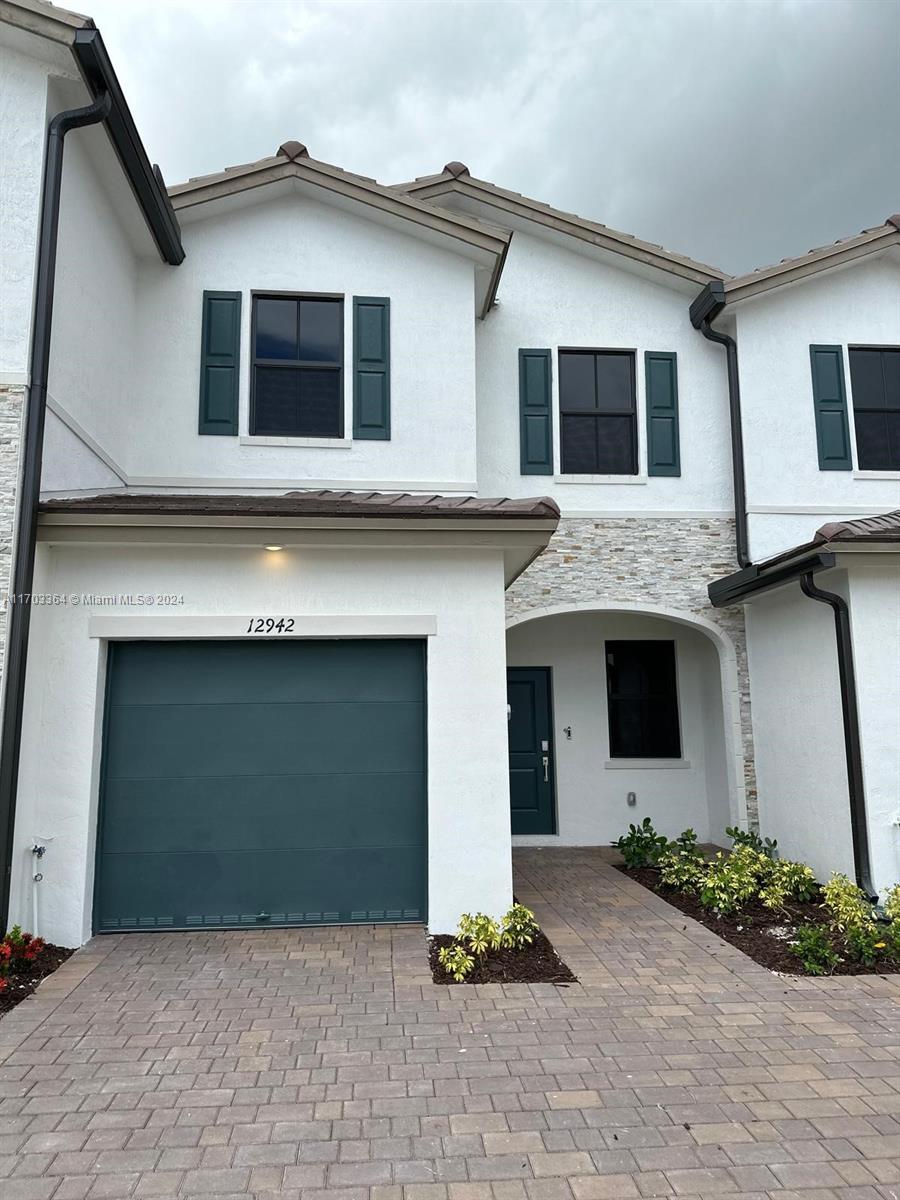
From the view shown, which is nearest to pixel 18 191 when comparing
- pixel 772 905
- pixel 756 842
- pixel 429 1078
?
pixel 429 1078

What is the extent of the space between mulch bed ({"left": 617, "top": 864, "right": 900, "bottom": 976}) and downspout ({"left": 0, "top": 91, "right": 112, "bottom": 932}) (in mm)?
5735

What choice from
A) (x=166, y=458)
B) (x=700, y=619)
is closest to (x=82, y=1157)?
(x=166, y=458)

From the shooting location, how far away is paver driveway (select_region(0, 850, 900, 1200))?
Answer: 3328mm

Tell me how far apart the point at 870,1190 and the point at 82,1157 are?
11.0ft

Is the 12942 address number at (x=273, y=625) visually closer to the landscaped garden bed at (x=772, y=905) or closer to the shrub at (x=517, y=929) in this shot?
the shrub at (x=517, y=929)

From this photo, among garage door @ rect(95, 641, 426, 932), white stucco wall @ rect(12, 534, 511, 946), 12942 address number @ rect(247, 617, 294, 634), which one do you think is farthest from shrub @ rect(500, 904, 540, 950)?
12942 address number @ rect(247, 617, 294, 634)

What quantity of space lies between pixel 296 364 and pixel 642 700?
20.7 feet

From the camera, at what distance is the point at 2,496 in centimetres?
605

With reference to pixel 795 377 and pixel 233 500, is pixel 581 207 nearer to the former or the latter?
pixel 795 377

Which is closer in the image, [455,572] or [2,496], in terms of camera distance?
[2,496]

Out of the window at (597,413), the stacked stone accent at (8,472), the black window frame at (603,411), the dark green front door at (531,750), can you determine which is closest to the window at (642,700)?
the dark green front door at (531,750)

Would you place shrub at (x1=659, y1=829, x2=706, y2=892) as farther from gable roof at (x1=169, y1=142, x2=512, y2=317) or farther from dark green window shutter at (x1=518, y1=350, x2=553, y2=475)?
gable roof at (x1=169, y1=142, x2=512, y2=317)

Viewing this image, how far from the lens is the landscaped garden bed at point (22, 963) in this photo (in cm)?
515

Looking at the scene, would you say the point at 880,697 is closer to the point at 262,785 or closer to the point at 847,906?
the point at 847,906
